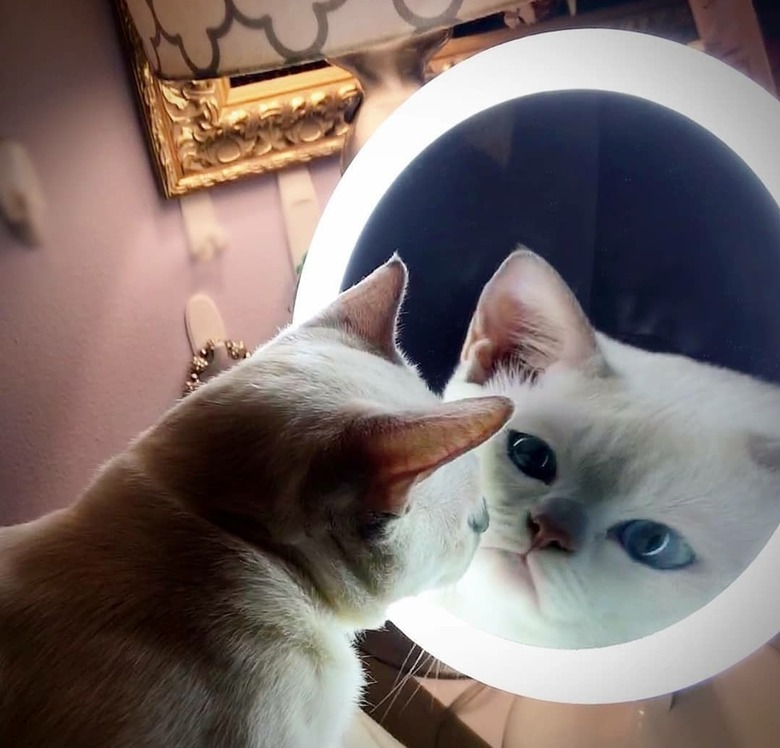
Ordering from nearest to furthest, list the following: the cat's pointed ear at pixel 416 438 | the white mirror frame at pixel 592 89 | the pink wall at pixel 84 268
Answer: the cat's pointed ear at pixel 416 438, the white mirror frame at pixel 592 89, the pink wall at pixel 84 268

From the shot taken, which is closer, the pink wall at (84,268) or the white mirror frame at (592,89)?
the white mirror frame at (592,89)

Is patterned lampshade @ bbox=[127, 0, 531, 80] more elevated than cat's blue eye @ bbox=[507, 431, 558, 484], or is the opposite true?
patterned lampshade @ bbox=[127, 0, 531, 80]

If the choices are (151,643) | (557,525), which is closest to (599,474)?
(557,525)

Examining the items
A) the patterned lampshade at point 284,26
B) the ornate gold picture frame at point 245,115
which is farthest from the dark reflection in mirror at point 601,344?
the ornate gold picture frame at point 245,115

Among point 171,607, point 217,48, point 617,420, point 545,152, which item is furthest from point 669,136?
point 171,607

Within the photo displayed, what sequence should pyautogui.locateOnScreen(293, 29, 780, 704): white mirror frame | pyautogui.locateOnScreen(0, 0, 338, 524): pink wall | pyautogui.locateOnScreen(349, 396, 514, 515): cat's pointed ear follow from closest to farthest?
pyautogui.locateOnScreen(349, 396, 514, 515): cat's pointed ear, pyautogui.locateOnScreen(293, 29, 780, 704): white mirror frame, pyautogui.locateOnScreen(0, 0, 338, 524): pink wall

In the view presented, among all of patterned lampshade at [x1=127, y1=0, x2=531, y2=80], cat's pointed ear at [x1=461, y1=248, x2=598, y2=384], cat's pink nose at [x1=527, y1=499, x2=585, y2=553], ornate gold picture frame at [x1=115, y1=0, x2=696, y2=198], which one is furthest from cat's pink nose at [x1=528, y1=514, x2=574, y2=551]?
ornate gold picture frame at [x1=115, y1=0, x2=696, y2=198]

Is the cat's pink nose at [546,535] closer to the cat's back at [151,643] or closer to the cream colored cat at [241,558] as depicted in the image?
the cream colored cat at [241,558]

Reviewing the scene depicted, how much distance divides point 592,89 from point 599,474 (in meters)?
0.26

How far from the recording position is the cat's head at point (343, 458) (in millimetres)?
448

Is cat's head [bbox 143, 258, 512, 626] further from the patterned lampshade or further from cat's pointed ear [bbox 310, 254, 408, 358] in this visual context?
the patterned lampshade

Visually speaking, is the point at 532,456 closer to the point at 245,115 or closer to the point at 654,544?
the point at 654,544

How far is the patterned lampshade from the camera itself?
0.52 meters

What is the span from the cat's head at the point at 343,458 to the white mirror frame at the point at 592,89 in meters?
0.07
